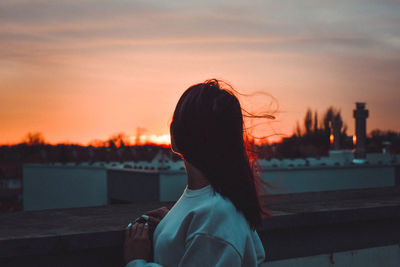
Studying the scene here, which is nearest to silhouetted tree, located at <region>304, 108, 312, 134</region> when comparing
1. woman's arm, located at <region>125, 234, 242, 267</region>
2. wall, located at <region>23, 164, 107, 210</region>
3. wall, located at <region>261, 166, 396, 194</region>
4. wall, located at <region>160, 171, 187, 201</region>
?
wall, located at <region>261, 166, 396, 194</region>

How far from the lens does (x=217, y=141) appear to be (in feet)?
4.53

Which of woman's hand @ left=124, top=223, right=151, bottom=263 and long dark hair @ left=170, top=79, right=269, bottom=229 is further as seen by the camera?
woman's hand @ left=124, top=223, right=151, bottom=263

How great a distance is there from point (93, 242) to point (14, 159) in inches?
1220

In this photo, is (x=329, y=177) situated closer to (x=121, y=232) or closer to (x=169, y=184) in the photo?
(x=169, y=184)

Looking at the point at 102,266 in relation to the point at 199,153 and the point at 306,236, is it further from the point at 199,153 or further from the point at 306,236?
the point at 306,236

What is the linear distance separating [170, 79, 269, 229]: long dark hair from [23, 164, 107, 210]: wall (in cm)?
1485

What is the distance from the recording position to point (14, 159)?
30.3 meters

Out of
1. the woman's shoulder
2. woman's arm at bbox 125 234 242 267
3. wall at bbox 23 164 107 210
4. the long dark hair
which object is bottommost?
wall at bbox 23 164 107 210

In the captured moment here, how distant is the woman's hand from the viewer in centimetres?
149

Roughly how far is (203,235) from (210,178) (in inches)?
8.1

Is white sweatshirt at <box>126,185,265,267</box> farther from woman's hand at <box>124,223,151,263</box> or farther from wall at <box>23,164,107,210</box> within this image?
wall at <box>23,164,107,210</box>

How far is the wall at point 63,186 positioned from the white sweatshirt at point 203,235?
14.8 m

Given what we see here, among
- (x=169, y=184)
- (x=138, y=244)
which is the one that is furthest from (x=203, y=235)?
(x=169, y=184)

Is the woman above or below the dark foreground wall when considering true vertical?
above
